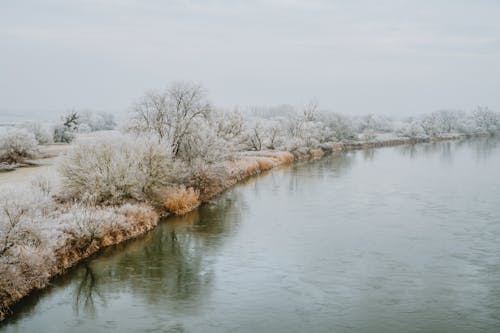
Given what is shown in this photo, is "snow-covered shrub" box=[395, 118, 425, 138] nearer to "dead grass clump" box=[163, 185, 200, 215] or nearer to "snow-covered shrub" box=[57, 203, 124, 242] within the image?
"dead grass clump" box=[163, 185, 200, 215]

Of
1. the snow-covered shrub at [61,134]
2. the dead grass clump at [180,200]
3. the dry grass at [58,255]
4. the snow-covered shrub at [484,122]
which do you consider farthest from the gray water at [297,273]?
the snow-covered shrub at [484,122]

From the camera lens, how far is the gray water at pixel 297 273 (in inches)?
539

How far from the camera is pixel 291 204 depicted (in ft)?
98.7

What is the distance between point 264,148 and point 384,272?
4429 cm

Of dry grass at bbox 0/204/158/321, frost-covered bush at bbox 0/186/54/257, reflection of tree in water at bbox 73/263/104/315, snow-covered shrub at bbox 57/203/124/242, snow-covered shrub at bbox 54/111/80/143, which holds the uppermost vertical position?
snow-covered shrub at bbox 54/111/80/143

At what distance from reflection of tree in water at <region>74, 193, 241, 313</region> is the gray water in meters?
0.06

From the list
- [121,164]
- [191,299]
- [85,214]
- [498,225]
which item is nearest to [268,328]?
[191,299]

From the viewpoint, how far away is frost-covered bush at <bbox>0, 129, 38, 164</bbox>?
122 feet

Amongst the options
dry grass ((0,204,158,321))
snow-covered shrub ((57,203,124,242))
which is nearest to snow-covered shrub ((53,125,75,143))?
dry grass ((0,204,158,321))

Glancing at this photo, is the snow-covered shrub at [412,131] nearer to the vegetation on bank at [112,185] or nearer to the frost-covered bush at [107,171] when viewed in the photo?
the vegetation on bank at [112,185]

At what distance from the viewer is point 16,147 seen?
37781 mm

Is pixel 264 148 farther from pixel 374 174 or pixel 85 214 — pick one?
pixel 85 214

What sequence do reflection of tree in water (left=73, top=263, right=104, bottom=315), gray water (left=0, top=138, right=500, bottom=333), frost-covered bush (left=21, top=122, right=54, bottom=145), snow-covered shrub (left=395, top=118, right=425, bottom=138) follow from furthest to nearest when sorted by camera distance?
1. snow-covered shrub (left=395, top=118, right=425, bottom=138)
2. frost-covered bush (left=21, top=122, right=54, bottom=145)
3. reflection of tree in water (left=73, top=263, right=104, bottom=315)
4. gray water (left=0, top=138, right=500, bottom=333)

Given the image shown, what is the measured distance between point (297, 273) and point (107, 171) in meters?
11.6
